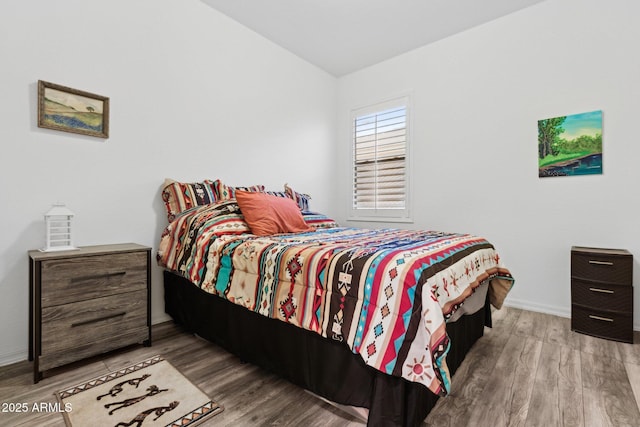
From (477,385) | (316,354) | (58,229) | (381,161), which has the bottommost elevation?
(477,385)

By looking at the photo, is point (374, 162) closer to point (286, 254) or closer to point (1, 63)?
point (286, 254)

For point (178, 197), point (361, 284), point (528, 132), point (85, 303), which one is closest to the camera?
point (361, 284)

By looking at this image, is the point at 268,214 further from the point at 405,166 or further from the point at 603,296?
the point at 603,296

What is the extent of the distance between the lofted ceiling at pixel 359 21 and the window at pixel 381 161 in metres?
0.70

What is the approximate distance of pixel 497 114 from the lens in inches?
118

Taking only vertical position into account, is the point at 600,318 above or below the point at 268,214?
below

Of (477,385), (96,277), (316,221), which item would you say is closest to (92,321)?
(96,277)

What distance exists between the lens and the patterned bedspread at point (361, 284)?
3.74ft

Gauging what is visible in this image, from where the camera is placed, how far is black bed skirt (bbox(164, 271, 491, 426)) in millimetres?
1205

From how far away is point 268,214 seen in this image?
2307mm

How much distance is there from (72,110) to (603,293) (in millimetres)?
3985

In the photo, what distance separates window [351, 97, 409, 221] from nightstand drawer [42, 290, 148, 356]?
279 cm

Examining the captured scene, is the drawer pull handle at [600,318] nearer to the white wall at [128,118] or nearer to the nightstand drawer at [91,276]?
the white wall at [128,118]

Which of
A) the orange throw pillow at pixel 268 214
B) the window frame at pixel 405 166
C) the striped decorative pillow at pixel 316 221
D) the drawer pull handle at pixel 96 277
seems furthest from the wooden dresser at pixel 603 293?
the drawer pull handle at pixel 96 277
